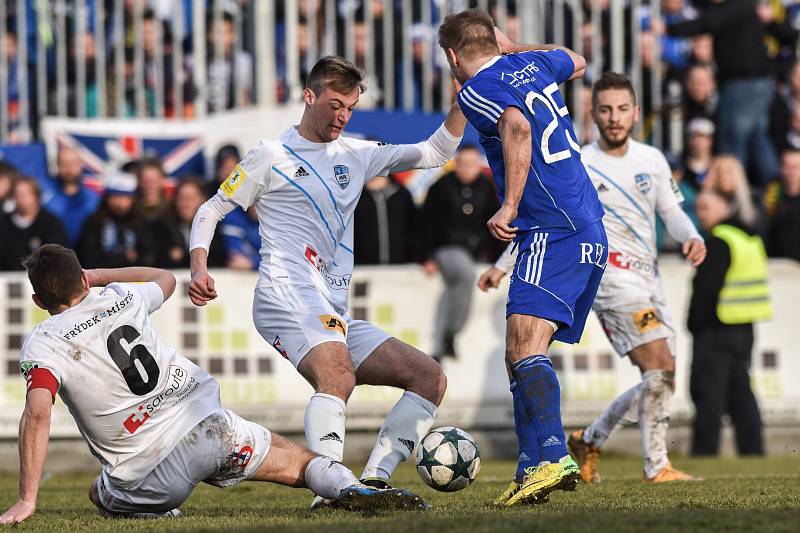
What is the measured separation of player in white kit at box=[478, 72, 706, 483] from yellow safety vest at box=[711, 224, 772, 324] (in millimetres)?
3397

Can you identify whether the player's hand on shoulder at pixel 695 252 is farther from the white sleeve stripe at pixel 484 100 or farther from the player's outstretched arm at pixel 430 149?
the white sleeve stripe at pixel 484 100

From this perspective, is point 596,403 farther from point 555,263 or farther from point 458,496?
point 555,263

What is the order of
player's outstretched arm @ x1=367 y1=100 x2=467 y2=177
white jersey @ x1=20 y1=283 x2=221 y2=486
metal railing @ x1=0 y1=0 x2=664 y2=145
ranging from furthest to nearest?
metal railing @ x1=0 y1=0 x2=664 y2=145 < player's outstretched arm @ x1=367 y1=100 x2=467 y2=177 < white jersey @ x1=20 y1=283 x2=221 y2=486

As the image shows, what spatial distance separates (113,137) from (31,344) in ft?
27.9

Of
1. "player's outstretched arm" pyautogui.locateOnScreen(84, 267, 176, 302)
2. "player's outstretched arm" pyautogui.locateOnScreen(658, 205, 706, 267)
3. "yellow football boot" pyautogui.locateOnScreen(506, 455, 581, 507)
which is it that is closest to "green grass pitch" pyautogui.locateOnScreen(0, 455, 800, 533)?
"yellow football boot" pyautogui.locateOnScreen(506, 455, 581, 507)

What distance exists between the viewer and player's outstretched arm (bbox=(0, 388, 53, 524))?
6711mm

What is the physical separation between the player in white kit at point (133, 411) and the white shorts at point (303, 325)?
495 mm

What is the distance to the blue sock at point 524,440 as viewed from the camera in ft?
23.8

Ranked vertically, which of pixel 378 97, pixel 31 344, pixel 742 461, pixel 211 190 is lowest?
pixel 742 461

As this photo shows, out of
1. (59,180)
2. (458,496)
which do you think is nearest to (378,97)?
(59,180)

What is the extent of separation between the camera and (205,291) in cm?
734

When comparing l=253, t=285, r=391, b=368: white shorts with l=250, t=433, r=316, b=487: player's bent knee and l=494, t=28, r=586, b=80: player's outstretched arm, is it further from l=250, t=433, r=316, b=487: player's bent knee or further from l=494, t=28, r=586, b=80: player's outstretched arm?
l=494, t=28, r=586, b=80: player's outstretched arm

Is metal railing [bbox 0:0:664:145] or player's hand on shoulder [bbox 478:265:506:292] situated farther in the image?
metal railing [bbox 0:0:664:145]

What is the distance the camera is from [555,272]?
7406mm
